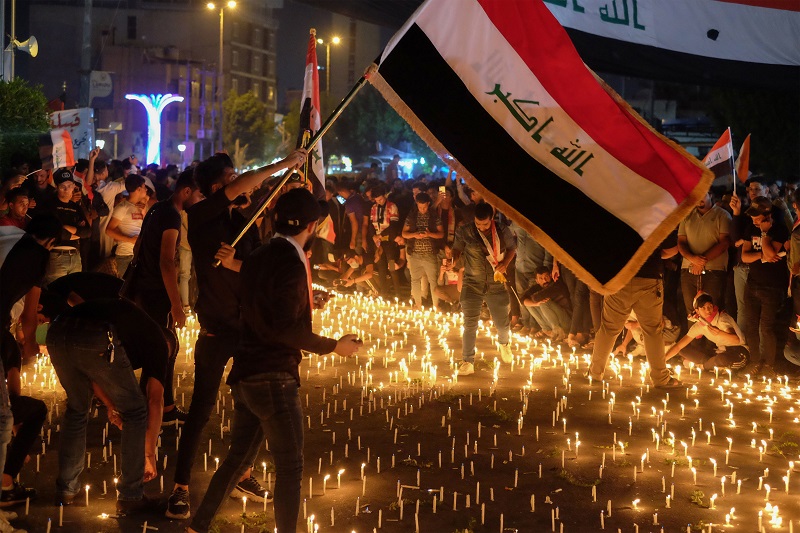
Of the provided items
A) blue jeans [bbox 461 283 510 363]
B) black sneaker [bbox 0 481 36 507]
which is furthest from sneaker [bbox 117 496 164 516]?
blue jeans [bbox 461 283 510 363]

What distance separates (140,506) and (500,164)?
11.1ft

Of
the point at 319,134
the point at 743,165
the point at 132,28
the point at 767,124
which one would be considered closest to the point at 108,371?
the point at 319,134

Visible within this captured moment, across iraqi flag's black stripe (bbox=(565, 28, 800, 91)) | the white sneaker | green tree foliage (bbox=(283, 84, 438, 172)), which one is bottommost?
the white sneaker

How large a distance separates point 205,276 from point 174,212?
1127mm

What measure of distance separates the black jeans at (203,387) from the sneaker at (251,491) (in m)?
0.44

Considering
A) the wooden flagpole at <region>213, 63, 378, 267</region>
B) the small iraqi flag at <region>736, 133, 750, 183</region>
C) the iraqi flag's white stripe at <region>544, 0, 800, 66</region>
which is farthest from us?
the small iraqi flag at <region>736, 133, 750, 183</region>

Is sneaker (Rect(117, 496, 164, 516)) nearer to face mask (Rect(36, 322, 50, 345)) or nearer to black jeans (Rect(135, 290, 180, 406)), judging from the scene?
black jeans (Rect(135, 290, 180, 406))

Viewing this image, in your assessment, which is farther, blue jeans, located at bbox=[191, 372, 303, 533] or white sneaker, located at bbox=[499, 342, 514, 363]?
white sneaker, located at bbox=[499, 342, 514, 363]

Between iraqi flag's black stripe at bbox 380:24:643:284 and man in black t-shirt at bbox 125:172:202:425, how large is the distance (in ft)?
7.47

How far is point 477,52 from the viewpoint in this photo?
6652mm

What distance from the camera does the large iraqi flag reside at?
20.6 ft

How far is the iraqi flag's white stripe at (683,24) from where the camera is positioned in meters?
12.6

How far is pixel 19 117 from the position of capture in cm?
1399

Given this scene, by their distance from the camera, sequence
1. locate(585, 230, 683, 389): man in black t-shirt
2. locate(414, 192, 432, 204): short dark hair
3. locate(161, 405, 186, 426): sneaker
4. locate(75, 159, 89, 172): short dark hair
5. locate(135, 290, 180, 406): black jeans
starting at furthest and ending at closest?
locate(414, 192, 432, 204): short dark hair → locate(75, 159, 89, 172): short dark hair → locate(585, 230, 683, 389): man in black t-shirt → locate(161, 405, 186, 426): sneaker → locate(135, 290, 180, 406): black jeans
